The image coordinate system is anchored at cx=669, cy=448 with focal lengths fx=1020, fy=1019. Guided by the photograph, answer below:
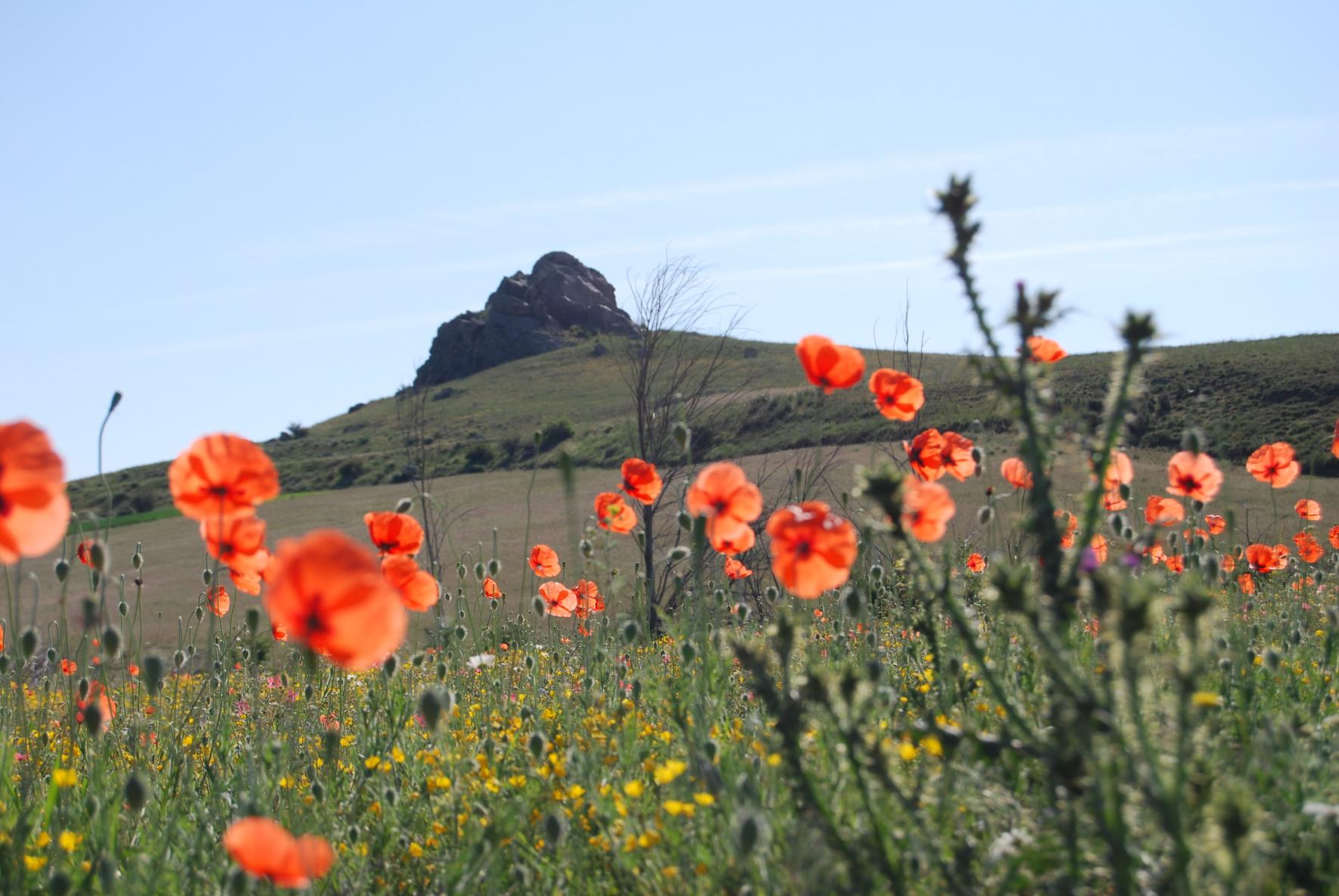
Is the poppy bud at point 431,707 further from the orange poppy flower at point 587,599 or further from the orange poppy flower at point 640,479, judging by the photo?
the orange poppy flower at point 587,599

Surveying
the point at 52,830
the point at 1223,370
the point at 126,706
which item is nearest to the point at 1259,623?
the point at 52,830

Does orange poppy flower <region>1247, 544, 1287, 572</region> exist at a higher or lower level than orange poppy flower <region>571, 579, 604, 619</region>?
lower

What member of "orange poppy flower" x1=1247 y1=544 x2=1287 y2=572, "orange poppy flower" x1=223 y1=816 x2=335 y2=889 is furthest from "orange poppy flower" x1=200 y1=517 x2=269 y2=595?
"orange poppy flower" x1=1247 y1=544 x2=1287 y2=572

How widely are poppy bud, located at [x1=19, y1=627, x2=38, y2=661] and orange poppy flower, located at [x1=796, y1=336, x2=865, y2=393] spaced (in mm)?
2240

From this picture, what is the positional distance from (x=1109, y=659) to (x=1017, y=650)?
2.15m

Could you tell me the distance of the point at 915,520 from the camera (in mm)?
2400

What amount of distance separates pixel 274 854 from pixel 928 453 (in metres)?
2.25

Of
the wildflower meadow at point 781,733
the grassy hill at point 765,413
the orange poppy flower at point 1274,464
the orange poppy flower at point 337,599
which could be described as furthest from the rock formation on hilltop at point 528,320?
the orange poppy flower at point 337,599

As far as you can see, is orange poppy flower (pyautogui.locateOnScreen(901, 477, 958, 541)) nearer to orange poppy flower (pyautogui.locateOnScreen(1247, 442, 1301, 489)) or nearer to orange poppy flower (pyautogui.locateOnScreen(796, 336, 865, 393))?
orange poppy flower (pyautogui.locateOnScreen(796, 336, 865, 393))

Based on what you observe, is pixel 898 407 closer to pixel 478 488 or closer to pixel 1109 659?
pixel 1109 659

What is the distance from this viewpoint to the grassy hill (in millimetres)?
11273

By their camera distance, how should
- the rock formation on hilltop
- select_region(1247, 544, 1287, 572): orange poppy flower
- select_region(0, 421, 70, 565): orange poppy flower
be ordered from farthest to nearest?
the rock formation on hilltop, select_region(1247, 544, 1287, 572): orange poppy flower, select_region(0, 421, 70, 565): orange poppy flower

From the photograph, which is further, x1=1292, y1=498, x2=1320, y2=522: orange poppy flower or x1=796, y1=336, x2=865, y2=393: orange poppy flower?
x1=1292, y1=498, x2=1320, y2=522: orange poppy flower

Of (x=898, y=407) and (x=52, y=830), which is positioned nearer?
(x=52, y=830)
